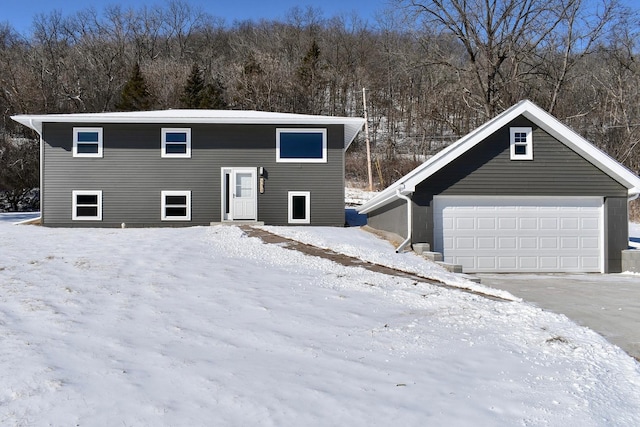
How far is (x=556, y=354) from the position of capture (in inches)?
186

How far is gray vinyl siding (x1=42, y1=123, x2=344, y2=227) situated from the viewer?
1680cm

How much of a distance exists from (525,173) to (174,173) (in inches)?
457

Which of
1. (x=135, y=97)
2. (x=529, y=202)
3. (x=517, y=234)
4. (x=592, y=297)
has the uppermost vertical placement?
(x=135, y=97)

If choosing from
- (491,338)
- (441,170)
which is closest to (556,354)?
(491,338)

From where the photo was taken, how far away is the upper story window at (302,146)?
56.6 feet

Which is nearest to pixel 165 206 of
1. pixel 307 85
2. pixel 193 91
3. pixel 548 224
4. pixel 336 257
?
pixel 336 257

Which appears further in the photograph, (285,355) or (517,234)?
(517,234)

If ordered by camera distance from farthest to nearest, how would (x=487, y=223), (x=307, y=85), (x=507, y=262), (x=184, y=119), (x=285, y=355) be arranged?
(x=307, y=85) < (x=184, y=119) < (x=487, y=223) < (x=507, y=262) < (x=285, y=355)

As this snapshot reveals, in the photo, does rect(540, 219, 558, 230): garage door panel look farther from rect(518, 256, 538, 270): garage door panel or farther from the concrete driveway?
the concrete driveway

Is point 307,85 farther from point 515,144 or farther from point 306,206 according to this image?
point 515,144

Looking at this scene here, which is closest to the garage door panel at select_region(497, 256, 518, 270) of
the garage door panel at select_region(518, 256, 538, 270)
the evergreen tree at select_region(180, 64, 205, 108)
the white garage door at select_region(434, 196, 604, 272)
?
the white garage door at select_region(434, 196, 604, 272)

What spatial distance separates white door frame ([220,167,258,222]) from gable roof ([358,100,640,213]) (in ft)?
19.8

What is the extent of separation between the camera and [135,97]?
36344 mm

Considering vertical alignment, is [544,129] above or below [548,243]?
above
